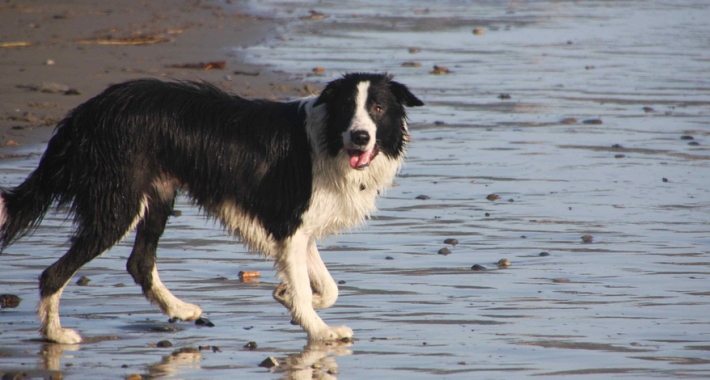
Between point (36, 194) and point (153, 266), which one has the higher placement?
point (36, 194)

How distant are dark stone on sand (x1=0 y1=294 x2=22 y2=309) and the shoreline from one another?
3.48 m

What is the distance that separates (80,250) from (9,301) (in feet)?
2.01

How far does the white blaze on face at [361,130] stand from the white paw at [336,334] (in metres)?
0.81

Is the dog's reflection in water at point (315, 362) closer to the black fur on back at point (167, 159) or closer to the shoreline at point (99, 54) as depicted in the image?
the black fur on back at point (167, 159)

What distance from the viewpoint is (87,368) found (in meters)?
4.91

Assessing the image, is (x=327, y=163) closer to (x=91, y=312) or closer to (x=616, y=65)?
(x=91, y=312)

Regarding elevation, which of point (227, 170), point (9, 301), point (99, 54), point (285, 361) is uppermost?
point (227, 170)

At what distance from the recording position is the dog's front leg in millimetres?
5520

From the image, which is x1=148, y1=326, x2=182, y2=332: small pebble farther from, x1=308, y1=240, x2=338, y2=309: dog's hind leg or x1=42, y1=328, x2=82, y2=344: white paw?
x1=308, y1=240, x2=338, y2=309: dog's hind leg

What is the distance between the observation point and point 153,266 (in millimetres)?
5980

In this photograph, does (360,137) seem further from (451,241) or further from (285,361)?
(451,241)

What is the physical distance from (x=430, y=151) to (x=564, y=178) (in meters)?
1.41

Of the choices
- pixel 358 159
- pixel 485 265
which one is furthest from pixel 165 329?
pixel 485 265

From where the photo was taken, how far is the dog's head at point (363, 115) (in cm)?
560
